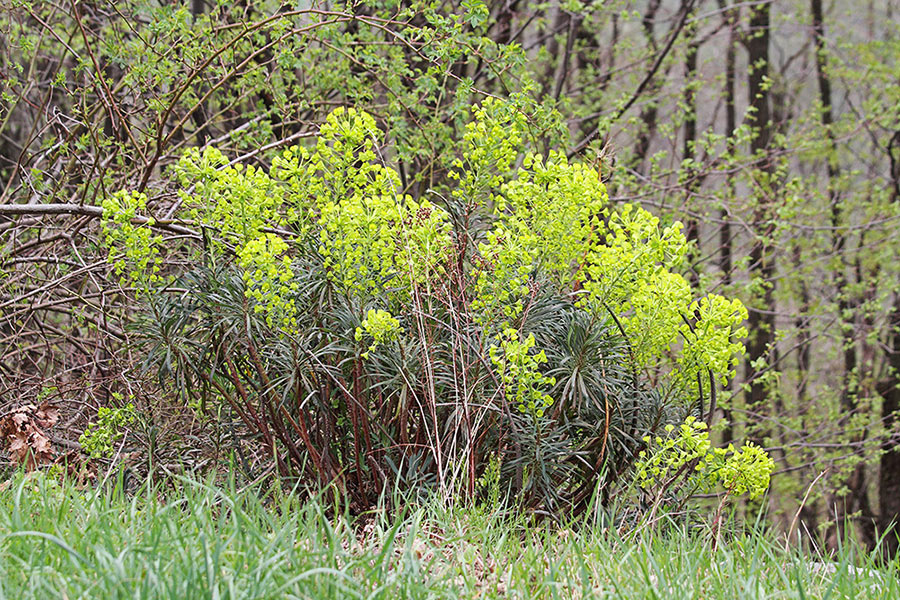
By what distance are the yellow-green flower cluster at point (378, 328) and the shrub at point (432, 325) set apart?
2cm

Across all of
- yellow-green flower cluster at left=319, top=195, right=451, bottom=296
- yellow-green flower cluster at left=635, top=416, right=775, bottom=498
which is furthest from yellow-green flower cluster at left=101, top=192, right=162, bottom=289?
yellow-green flower cluster at left=635, top=416, right=775, bottom=498

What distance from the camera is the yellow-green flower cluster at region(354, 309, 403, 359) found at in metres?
3.21

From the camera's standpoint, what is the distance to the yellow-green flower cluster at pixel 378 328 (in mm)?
3207

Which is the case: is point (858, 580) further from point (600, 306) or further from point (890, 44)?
point (890, 44)

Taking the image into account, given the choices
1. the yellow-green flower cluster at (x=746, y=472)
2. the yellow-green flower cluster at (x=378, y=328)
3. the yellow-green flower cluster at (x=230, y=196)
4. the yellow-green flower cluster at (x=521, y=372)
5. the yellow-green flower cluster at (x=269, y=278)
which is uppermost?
the yellow-green flower cluster at (x=230, y=196)

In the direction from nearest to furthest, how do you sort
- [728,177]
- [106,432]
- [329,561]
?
[329,561]
[106,432]
[728,177]

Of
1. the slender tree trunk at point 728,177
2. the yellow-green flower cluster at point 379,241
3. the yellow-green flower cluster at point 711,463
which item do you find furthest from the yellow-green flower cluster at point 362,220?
the slender tree trunk at point 728,177

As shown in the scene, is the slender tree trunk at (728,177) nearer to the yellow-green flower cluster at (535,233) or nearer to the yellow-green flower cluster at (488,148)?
the yellow-green flower cluster at (535,233)

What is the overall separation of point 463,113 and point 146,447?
234 centimetres

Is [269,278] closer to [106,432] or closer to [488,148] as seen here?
[488,148]

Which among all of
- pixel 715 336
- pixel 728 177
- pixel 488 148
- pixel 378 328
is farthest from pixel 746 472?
pixel 728 177

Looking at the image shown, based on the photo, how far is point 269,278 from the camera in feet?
10.8

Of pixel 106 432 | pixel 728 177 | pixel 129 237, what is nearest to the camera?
pixel 129 237

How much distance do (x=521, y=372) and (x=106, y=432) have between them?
1.99 meters
